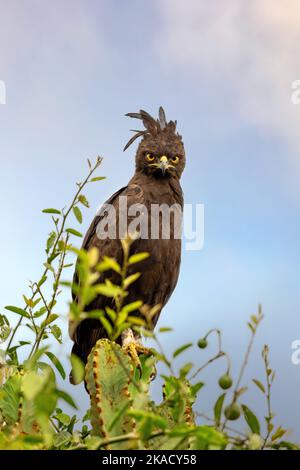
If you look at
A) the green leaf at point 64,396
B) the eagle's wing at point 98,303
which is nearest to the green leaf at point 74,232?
the eagle's wing at point 98,303

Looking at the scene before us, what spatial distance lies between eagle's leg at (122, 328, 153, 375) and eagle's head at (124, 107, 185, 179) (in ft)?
5.15

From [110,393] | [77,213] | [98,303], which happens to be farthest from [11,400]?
[98,303]

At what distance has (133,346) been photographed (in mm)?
4770

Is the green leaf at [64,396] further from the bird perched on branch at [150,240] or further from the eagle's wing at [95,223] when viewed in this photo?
the eagle's wing at [95,223]

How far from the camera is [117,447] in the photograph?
5.83 feet

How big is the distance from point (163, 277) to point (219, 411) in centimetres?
365

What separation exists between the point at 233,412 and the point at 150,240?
3625 millimetres

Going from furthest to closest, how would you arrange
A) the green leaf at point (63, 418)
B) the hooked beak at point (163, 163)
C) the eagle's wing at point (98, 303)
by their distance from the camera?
the hooked beak at point (163, 163)
the eagle's wing at point (98, 303)
the green leaf at point (63, 418)

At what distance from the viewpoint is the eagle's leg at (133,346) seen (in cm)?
461

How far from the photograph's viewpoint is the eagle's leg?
461 centimetres

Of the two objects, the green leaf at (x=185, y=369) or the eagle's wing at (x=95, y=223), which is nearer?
the green leaf at (x=185, y=369)

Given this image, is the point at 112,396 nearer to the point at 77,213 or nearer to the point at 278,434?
the point at 278,434
